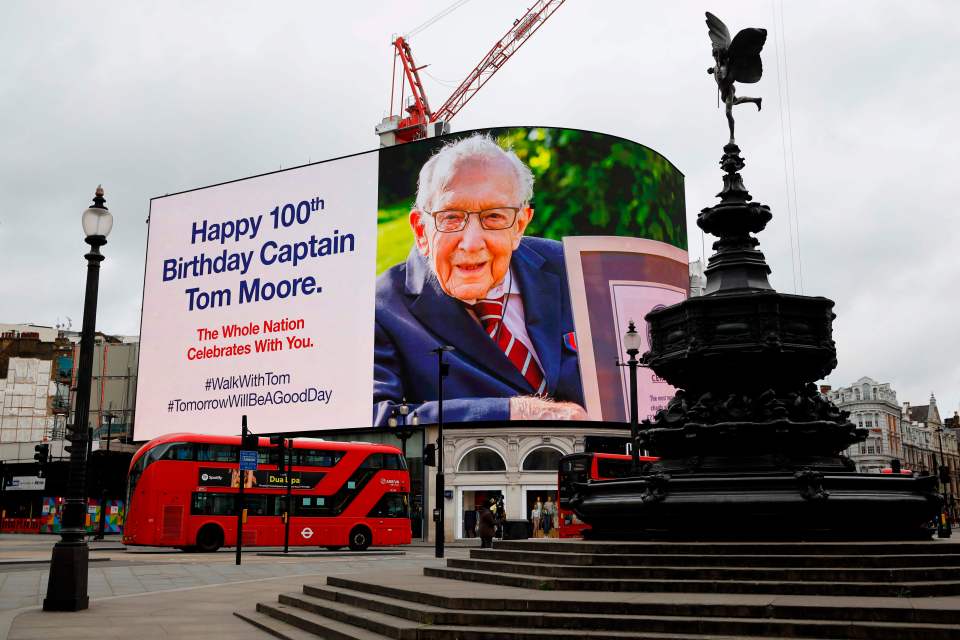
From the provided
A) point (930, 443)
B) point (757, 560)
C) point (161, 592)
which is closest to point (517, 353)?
point (161, 592)

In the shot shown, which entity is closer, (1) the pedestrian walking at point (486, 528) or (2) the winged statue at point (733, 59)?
(2) the winged statue at point (733, 59)

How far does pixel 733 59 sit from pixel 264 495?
80.8 ft

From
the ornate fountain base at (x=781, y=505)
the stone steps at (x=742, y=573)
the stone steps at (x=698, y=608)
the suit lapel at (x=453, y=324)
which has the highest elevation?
the suit lapel at (x=453, y=324)

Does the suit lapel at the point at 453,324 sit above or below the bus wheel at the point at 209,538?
above

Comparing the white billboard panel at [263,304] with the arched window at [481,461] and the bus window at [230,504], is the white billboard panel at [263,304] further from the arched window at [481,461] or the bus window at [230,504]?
the bus window at [230,504]

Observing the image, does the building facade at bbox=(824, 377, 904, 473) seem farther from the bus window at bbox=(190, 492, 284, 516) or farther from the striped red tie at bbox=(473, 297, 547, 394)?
the bus window at bbox=(190, 492, 284, 516)

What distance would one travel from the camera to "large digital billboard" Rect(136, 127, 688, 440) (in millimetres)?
49781

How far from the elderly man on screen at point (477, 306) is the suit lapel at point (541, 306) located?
5 cm

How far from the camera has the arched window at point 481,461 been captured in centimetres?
5097

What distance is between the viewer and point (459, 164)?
171ft

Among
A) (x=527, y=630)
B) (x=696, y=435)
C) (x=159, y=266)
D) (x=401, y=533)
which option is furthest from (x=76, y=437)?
(x=159, y=266)

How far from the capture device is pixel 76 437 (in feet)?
44.0

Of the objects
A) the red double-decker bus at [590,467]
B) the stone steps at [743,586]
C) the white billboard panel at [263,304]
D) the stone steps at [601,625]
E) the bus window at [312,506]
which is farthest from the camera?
the white billboard panel at [263,304]

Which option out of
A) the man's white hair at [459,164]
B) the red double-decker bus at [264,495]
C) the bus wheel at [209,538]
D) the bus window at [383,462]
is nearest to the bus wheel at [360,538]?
the red double-decker bus at [264,495]
